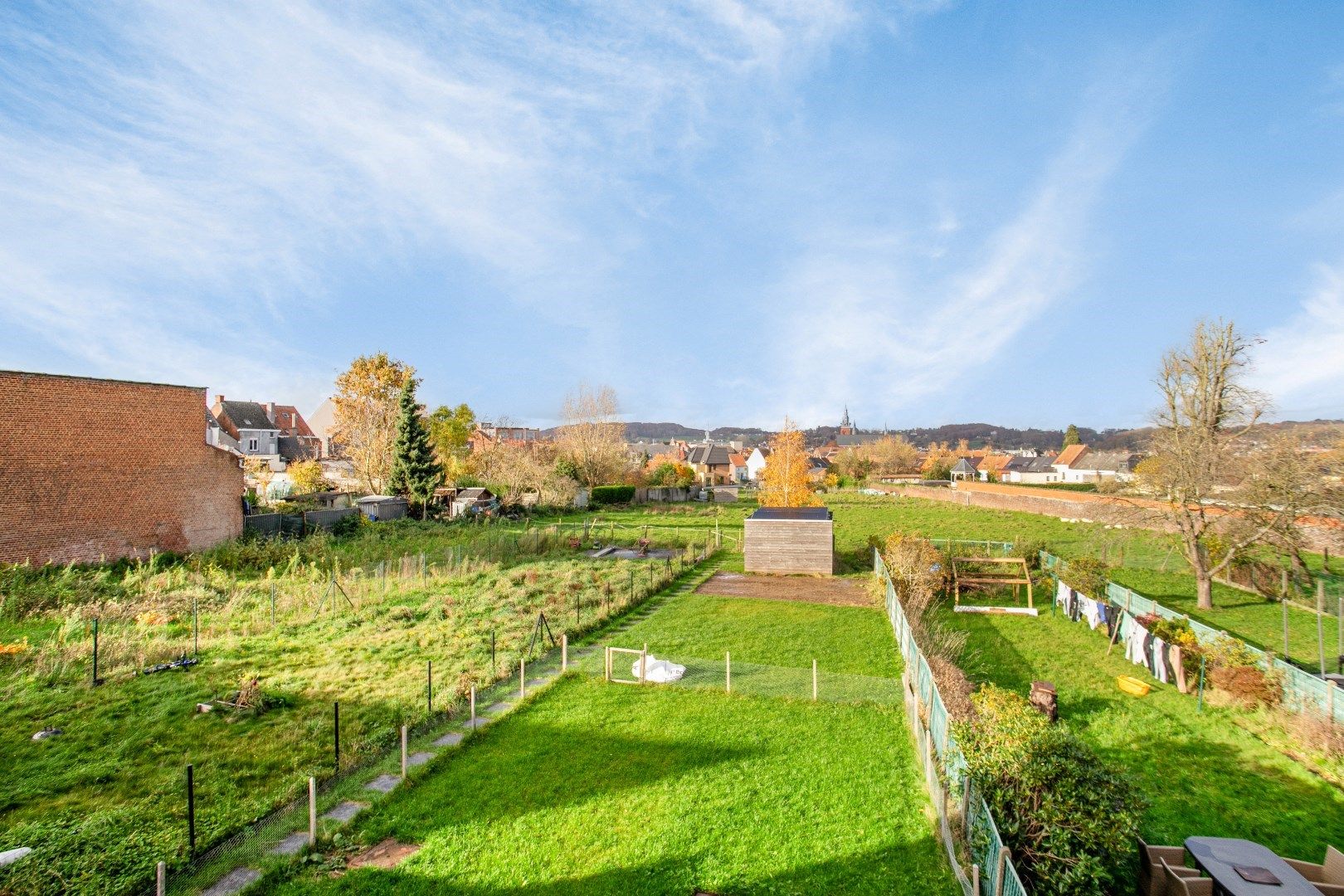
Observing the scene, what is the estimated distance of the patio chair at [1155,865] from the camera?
18.7 feet

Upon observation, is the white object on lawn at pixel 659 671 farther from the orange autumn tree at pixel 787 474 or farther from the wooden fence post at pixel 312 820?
the orange autumn tree at pixel 787 474

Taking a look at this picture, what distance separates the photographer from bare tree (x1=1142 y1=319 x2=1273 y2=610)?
682 inches

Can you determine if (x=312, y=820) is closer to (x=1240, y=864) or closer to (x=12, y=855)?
(x=12, y=855)

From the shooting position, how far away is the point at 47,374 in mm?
18453

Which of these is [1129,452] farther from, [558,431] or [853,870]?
[558,431]

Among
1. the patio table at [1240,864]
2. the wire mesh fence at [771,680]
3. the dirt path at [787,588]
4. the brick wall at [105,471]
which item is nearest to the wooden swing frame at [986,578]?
the dirt path at [787,588]

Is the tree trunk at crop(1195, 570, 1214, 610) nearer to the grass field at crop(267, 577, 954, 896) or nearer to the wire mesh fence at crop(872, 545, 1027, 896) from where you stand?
the grass field at crop(267, 577, 954, 896)

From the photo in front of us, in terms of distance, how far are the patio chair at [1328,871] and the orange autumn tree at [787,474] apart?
1110 inches

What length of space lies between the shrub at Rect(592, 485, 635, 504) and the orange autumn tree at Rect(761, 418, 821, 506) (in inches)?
496

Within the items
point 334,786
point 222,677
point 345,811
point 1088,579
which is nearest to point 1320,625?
point 1088,579

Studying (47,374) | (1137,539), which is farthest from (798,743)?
(1137,539)

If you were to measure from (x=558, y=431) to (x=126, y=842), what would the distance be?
1752 inches

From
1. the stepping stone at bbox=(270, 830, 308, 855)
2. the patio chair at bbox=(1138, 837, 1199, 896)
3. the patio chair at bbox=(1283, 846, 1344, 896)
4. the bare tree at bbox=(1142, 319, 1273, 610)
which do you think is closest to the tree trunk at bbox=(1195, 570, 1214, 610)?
the bare tree at bbox=(1142, 319, 1273, 610)

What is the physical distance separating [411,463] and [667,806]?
98.8 feet
